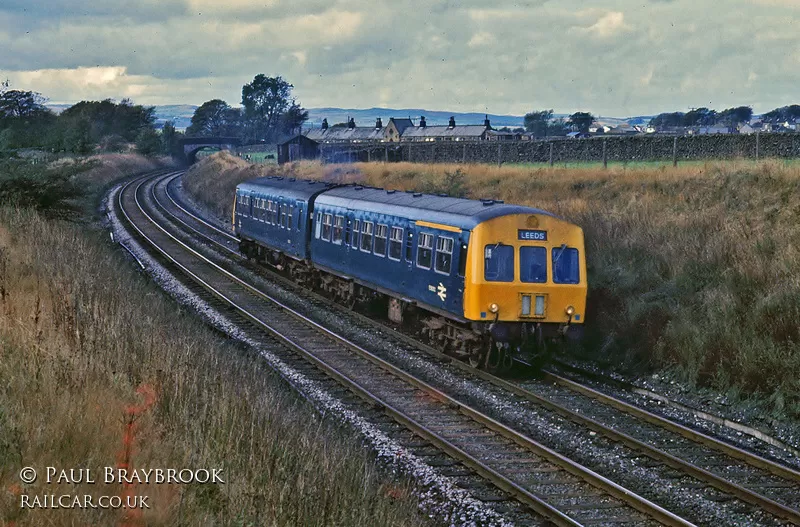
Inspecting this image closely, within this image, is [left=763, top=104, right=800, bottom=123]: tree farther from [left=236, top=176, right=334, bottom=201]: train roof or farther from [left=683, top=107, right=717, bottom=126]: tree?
[left=236, top=176, right=334, bottom=201]: train roof

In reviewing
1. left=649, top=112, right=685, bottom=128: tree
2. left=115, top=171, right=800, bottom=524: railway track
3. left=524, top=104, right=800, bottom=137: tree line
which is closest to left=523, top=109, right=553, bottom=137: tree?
left=524, top=104, right=800, bottom=137: tree line

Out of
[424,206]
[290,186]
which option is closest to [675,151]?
[290,186]

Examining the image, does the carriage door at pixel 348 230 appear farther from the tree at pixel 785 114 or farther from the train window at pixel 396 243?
the tree at pixel 785 114

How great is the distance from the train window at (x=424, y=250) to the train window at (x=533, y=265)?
2138mm

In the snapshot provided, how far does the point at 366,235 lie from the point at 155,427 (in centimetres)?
1210

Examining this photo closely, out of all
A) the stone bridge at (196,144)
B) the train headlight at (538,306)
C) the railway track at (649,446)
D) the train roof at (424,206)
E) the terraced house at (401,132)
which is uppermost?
the terraced house at (401,132)

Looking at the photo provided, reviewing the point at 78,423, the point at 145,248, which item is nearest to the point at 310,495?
the point at 78,423

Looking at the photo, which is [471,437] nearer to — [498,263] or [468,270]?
[468,270]

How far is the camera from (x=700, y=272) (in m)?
18.4

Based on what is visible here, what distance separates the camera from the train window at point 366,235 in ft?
69.1

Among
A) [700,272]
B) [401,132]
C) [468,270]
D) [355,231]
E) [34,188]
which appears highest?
[401,132]

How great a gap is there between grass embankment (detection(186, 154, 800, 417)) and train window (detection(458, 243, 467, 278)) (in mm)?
3448

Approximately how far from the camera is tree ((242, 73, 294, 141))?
16775cm

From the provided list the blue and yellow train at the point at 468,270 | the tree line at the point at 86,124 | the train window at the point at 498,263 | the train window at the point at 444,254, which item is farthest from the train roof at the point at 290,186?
the tree line at the point at 86,124
